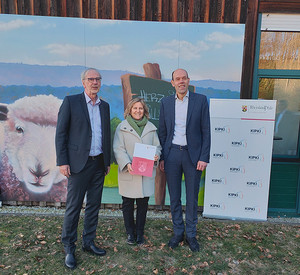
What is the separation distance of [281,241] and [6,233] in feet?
13.2

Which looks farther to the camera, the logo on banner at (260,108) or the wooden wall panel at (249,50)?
the wooden wall panel at (249,50)

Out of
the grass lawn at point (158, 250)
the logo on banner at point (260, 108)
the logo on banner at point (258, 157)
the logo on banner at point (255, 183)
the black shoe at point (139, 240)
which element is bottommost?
the grass lawn at point (158, 250)

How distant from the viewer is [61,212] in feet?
13.6

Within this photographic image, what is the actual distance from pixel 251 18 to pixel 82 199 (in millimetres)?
3846

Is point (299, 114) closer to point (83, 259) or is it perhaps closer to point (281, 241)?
point (281, 241)

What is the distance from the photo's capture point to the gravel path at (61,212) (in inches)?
158

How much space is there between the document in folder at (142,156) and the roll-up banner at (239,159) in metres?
1.43

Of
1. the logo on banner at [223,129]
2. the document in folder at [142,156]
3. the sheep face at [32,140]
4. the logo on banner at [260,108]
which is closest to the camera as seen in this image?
the document in folder at [142,156]

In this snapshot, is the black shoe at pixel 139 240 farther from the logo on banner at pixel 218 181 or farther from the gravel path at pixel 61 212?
the logo on banner at pixel 218 181

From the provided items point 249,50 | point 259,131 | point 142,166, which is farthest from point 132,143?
point 249,50

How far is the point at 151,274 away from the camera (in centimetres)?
261

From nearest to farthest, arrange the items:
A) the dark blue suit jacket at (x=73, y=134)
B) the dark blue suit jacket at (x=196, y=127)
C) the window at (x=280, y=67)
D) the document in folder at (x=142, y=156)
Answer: the dark blue suit jacket at (x=73, y=134), the document in folder at (x=142, y=156), the dark blue suit jacket at (x=196, y=127), the window at (x=280, y=67)

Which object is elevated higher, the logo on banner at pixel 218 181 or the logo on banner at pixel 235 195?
→ the logo on banner at pixel 218 181

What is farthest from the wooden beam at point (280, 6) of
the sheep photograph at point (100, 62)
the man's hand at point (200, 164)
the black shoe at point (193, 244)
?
the black shoe at point (193, 244)
